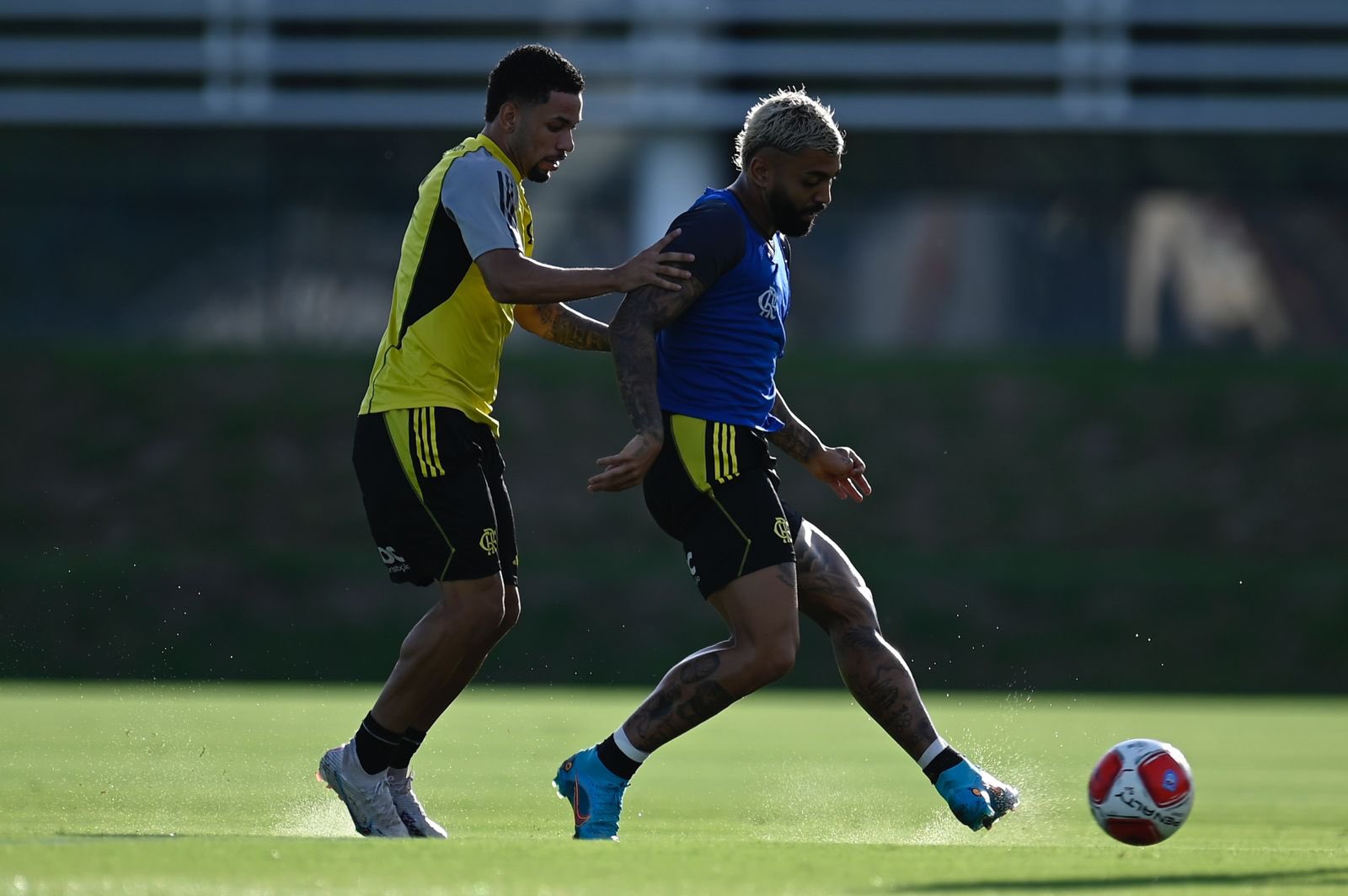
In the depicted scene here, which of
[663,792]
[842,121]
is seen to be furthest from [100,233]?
[663,792]

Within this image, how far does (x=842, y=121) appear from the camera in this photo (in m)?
27.7

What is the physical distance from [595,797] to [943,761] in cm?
116

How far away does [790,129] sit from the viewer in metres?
6.91

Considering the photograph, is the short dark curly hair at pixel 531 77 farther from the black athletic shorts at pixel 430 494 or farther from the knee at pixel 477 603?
the knee at pixel 477 603

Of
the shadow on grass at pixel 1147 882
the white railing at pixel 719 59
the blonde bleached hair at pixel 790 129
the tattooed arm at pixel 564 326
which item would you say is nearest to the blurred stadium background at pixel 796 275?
the white railing at pixel 719 59

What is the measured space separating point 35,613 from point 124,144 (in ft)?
31.8

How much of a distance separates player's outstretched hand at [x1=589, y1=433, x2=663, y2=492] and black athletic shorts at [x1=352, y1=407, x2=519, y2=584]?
498 millimetres

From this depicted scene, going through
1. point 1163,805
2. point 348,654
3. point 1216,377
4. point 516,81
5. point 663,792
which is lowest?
point 348,654

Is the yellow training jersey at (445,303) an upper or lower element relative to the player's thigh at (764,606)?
upper

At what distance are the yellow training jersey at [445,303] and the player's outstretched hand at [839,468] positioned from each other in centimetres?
135

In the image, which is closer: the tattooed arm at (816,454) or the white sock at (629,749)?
the white sock at (629,749)

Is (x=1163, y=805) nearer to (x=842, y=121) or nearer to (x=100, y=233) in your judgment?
(x=842, y=121)

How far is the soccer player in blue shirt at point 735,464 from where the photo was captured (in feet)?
22.2

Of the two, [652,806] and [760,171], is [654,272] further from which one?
[652,806]
